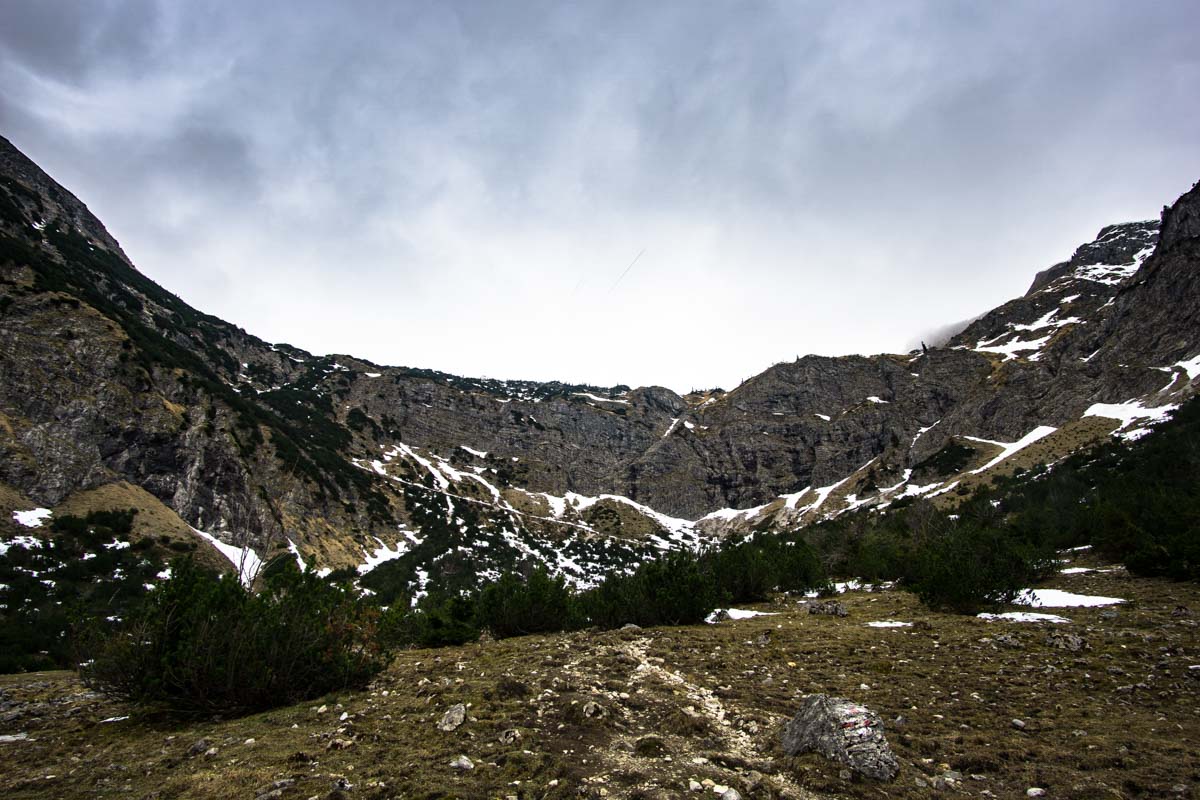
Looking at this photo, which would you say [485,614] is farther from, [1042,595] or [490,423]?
[490,423]

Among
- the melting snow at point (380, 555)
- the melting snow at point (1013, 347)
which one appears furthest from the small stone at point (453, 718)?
the melting snow at point (1013, 347)

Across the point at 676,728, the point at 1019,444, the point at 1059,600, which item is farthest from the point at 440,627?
the point at 1019,444

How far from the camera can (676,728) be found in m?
5.88

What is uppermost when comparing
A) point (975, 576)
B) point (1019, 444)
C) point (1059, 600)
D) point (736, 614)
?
point (1019, 444)

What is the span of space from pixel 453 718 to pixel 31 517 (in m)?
43.3

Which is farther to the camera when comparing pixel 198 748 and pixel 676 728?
pixel 676 728

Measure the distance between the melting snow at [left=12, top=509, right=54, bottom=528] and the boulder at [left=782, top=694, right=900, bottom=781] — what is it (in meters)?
45.7

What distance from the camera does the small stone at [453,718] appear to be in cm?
599

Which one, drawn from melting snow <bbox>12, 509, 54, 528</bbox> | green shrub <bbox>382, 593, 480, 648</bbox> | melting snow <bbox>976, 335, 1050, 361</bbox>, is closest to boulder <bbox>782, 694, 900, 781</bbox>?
green shrub <bbox>382, 593, 480, 648</bbox>

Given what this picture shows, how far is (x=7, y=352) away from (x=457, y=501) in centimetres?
7060

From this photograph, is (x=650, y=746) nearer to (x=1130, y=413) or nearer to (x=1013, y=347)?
(x=1130, y=413)

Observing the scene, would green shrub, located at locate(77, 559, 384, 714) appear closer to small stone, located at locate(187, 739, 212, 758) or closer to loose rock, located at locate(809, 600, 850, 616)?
small stone, located at locate(187, 739, 212, 758)

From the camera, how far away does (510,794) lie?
165 inches

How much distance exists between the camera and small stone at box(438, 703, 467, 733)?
599cm
